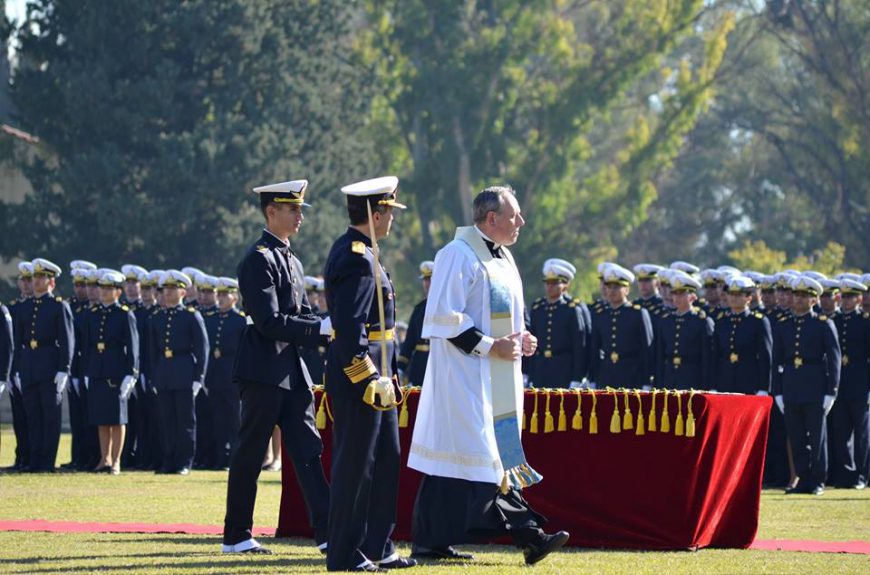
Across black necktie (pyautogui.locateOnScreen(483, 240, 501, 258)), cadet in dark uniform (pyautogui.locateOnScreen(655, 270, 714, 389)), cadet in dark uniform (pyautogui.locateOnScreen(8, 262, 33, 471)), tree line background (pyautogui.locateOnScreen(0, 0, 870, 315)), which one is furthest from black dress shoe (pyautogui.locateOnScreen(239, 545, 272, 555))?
tree line background (pyautogui.locateOnScreen(0, 0, 870, 315))

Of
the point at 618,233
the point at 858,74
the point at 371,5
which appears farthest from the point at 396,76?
the point at 858,74

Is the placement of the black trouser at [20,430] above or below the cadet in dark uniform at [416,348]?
below

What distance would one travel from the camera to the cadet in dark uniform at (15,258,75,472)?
17641 millimetres

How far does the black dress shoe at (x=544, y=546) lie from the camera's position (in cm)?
936

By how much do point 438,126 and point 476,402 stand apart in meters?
33.9

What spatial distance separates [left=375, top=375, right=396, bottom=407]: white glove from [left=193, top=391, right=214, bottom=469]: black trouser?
10.9m

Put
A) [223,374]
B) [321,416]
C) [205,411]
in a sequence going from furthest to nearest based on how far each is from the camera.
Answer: [205,411], [223,374], [321,416]

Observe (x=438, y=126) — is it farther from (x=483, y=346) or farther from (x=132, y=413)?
(x=483, y=346)

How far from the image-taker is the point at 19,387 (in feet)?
61.8

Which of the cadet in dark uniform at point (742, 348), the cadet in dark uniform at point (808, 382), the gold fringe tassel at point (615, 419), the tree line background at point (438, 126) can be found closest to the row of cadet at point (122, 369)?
the cadet in dark uniform at point (742, 348)

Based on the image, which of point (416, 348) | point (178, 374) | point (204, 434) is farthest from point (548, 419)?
point (204, 434)

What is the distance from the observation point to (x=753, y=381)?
1736 centimetres

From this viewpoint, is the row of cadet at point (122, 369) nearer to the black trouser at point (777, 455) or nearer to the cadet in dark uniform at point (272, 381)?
the black trouser at point (777, 455)

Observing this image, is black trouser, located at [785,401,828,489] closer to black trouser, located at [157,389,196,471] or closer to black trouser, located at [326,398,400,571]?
black trouser, located at [157,389,196,471]
